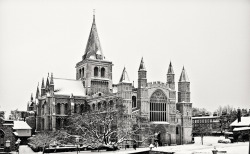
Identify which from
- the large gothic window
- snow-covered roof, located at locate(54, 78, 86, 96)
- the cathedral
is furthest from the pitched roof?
the large gothic window

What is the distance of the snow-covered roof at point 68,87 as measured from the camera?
8212 cm

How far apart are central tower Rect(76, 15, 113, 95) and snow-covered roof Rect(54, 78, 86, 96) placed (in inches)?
57.7

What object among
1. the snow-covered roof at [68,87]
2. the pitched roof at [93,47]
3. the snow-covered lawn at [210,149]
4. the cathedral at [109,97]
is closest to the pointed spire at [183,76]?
the cathedral at [109,97]

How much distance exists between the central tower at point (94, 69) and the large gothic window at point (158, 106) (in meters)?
16.1

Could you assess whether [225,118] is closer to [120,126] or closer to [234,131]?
[234,131]

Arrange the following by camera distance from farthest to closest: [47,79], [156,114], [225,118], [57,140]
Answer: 1. [225,118]
2. [47,79]
3. [156,114]
4. [57,140]

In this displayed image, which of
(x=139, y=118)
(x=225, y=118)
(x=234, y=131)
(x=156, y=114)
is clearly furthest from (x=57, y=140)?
(x=225, y=118)

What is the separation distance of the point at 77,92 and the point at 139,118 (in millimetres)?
21361

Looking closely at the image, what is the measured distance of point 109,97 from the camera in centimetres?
7444

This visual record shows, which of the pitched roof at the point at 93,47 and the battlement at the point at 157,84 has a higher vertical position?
the pitched roof at the point at 93,47

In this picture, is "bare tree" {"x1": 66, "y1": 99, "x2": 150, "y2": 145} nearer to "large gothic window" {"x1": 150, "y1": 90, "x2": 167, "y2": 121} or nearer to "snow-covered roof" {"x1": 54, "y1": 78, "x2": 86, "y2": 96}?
"large gothic window" {"x1": 150, "y1": 90, "x2": 167, "y2": 121}

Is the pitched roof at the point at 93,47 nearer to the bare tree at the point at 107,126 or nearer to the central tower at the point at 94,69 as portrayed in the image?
the central tower at the point at 94,69

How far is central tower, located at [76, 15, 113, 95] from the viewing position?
86.6 m

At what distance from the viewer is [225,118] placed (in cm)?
12681
